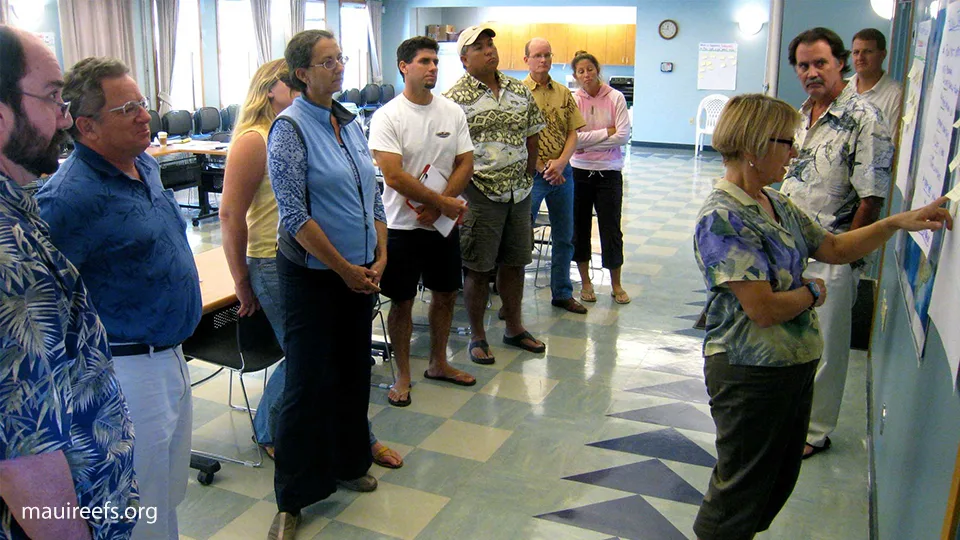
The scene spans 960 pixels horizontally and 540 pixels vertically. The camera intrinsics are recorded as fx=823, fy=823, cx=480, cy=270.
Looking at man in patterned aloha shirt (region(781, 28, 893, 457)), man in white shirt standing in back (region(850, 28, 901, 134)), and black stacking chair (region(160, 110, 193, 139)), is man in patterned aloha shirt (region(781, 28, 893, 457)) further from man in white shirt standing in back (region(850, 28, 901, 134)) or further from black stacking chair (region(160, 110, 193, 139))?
black stacking chair (region(160, 110, 193, 139))

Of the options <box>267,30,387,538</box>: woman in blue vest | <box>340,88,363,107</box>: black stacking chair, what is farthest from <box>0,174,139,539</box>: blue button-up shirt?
<box>340,88,363,107</box>: black stacking chair

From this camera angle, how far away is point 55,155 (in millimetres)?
1488

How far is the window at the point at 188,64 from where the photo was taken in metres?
12.1

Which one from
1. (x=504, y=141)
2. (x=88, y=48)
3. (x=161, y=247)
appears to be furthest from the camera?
(x=88, y=48)

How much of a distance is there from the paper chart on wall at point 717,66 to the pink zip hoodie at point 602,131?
957 centimetres

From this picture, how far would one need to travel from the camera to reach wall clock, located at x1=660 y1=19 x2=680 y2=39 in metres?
14.5

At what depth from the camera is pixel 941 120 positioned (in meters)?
2.02

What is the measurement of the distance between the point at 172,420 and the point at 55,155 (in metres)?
0.94

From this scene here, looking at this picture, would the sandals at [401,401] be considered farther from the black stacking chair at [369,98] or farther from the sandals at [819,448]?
the black stacking chair at [369,98]

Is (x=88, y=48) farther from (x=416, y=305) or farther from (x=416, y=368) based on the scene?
(x=416, y=368)

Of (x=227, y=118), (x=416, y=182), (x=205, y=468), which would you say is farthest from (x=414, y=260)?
(x=227, y=118)

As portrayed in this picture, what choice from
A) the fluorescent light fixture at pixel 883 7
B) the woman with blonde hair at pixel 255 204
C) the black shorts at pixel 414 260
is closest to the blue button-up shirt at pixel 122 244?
the woman with blonde hair at pixel 255 204

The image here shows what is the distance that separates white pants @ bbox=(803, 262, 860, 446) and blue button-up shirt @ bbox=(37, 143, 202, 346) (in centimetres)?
241

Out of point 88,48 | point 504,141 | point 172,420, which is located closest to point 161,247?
point 172,420
